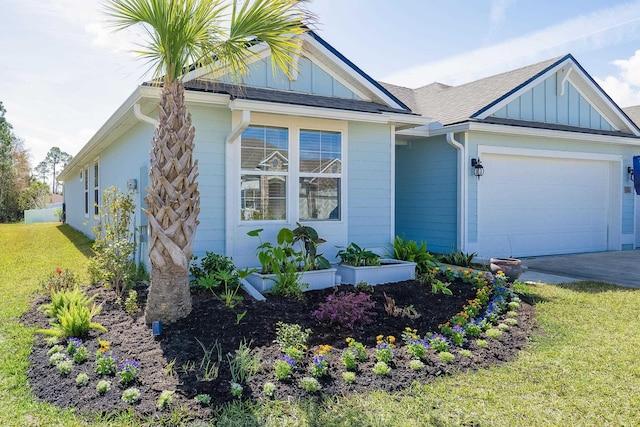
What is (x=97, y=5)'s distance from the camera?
4.86 m

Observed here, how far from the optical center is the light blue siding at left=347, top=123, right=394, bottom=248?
27.8 ft

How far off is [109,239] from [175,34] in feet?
11.2

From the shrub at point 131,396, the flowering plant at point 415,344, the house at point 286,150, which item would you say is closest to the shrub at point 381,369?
the flowering plant at point 415,344

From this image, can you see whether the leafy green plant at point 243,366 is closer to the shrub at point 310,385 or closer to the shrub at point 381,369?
the shrub at point 310,385

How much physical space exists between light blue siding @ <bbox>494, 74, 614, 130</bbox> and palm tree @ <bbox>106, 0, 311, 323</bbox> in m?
7.49

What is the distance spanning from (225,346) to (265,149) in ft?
13.0

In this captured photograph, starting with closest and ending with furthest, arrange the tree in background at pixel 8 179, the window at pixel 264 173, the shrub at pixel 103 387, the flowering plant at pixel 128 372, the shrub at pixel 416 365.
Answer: the shrub at pixel 103 387, the flowering plant at pixel 128 372, the shrub at pixel 416 365, the window at pixel 264 173, the tree in background at pixel 8 179

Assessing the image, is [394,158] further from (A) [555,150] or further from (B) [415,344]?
(B) [415,344]

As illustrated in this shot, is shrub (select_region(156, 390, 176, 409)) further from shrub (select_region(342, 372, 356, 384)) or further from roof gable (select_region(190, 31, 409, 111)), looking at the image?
roof gable (select_region(190, 31, 409, 111))

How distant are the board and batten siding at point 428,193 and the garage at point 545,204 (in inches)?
27.0

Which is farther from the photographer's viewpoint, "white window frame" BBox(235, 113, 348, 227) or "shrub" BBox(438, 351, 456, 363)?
"white window frame" BBox(235, 113, 348, 227)

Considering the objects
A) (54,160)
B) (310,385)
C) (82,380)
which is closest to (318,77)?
(310,385)

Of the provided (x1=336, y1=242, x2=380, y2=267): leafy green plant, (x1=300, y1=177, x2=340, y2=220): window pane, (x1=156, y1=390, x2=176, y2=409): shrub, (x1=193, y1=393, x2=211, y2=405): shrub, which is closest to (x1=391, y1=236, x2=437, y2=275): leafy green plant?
(x1=336, y1=242, x2=380, y2=267): leafy green plant

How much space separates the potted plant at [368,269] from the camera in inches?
292
